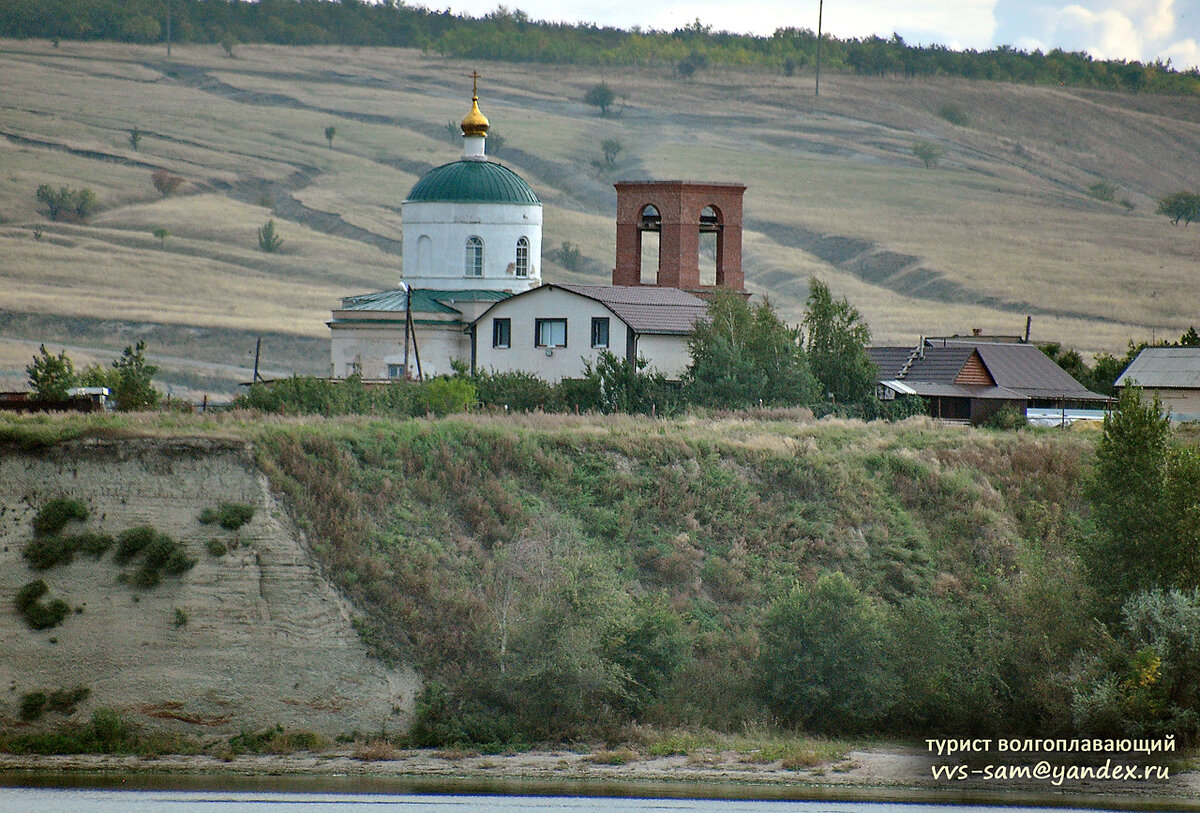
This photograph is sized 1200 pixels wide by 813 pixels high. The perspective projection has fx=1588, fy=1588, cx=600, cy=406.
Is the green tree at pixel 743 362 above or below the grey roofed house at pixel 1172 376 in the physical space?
above

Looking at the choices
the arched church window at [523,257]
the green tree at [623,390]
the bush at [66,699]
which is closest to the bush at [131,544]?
the bush at [66,699]

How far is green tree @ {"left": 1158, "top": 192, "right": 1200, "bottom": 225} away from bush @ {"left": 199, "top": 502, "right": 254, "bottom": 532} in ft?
434

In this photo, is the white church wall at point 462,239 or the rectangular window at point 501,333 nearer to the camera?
the rectangular window at point 501,333

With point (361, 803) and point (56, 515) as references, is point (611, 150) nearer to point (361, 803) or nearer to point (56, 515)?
point (56, 515)

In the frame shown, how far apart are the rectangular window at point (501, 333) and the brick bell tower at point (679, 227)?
7.09 meters

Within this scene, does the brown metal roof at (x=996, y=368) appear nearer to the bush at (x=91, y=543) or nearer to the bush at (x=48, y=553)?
the bush at (x=91, y=543)

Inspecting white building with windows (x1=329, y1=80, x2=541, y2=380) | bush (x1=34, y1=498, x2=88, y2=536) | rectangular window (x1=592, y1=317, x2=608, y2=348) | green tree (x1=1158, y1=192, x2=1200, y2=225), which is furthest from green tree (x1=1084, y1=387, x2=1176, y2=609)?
green tree (x1=1158, y1=192, x2=1200, y2=225)

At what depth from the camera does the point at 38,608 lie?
31906 millimetres

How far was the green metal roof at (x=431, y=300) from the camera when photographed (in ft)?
196

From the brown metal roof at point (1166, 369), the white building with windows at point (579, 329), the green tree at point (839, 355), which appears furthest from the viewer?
the brown metal roof at point (1166, 369)

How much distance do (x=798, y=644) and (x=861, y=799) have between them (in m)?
4.32

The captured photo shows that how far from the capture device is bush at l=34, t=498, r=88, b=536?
3269 centimetres

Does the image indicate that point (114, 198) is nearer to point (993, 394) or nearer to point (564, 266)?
point (564, 266)

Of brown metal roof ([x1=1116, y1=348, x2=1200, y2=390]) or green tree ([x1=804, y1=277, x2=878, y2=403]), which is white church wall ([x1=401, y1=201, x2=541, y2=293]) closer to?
green tree ([x1=804, y1=277, x2=878, y2=403])
